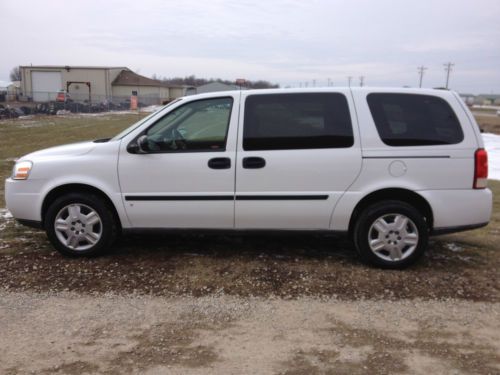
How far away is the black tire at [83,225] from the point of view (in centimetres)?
483

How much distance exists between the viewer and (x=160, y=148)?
475 centimetres

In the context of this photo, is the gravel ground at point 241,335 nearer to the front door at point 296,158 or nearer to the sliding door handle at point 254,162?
the front door at point 296,158

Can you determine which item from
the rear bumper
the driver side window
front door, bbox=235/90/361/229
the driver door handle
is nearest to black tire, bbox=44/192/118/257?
the driver side window

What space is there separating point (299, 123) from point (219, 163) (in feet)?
2.87

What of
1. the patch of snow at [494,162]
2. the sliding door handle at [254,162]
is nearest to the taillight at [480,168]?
the sliding door handle at [254,162]

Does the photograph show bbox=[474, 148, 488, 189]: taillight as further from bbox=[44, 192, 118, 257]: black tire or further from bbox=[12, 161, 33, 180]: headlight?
bbox=[12, 161, 33, 180]: headlight

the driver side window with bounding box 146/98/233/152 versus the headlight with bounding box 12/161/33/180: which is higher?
the driver side window with bounding box 146/98/233/152

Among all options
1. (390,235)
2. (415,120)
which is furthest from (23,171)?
(415,120)

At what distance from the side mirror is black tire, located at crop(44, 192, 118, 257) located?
0.63 meters

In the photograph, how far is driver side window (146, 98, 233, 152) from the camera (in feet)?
15.5

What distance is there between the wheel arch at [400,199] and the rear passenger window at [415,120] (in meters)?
0.47

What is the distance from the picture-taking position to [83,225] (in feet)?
16.1

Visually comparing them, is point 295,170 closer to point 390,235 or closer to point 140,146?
point 390,235

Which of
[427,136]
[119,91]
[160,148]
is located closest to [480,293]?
[427,136]
